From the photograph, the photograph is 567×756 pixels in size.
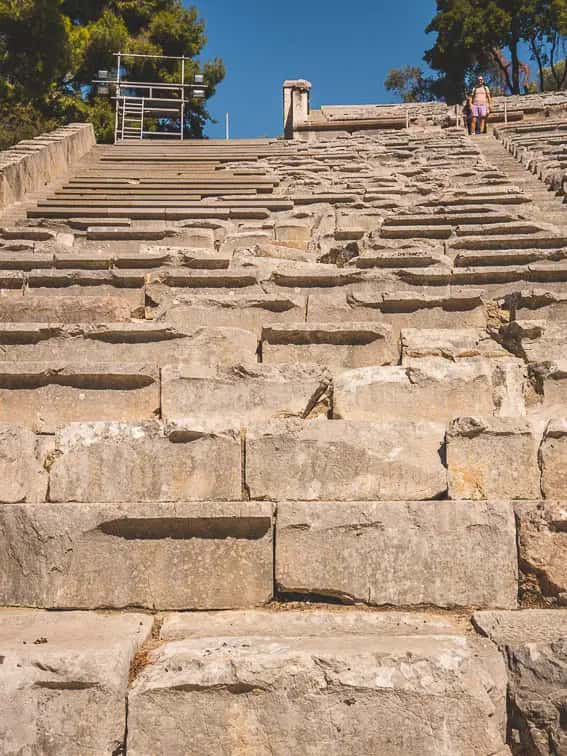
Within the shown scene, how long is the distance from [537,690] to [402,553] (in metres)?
0.65

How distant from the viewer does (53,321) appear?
427 cm

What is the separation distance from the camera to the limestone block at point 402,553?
8.37 feet

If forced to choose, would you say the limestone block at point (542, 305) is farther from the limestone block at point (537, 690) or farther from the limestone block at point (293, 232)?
the limestone block at point (293, 232)

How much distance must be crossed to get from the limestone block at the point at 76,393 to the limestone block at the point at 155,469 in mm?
499

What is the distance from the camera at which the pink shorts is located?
13.1 meters

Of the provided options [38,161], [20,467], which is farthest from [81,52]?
[20,467]

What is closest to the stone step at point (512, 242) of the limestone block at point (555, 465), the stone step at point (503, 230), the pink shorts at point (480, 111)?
the stone step at point (503, 230)

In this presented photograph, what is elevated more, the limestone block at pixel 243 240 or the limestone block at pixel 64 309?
the limestone block at pixel 243 240

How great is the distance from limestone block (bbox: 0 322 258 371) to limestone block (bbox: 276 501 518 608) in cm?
133

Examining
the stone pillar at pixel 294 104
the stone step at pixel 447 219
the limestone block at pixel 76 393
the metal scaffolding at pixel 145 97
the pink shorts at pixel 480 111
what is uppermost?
the metal scaffolding at pixel 145 97

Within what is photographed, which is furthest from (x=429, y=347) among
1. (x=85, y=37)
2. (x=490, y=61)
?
(x=490, y=61)

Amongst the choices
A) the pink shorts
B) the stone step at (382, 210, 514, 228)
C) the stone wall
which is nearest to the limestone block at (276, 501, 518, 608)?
the stone step at (382, 210, 514, 228)

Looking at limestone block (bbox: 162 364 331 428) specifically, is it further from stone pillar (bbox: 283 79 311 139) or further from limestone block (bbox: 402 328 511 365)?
stone pillar (bbox: 283 79 311 139)

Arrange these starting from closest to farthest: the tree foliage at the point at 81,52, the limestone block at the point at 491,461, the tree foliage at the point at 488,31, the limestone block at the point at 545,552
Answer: the limestone block at the point at 545,552 → the limestone block at the point at 491,461 → the tree foliage at the point at 81,52 → the tree foliage at the point at 488,31
